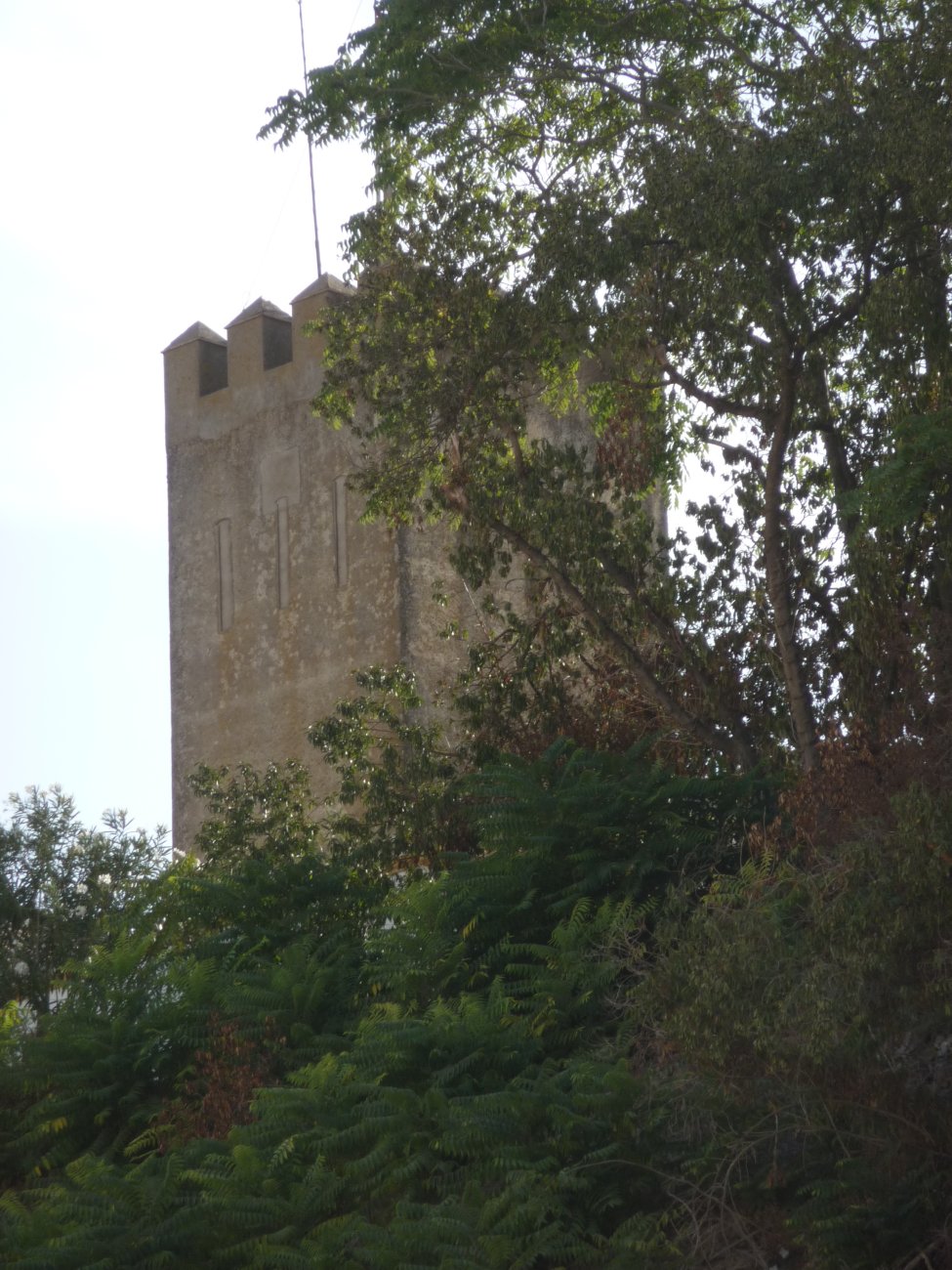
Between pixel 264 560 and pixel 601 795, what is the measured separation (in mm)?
15338

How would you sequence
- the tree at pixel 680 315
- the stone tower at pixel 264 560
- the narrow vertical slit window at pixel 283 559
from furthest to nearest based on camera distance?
the narrow vertical slit window at pixel 283 559
the stone tower at pixel 264 560
the tree at pixel 680 315

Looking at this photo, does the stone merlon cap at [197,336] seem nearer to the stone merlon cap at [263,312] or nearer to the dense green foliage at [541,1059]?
the stone merlon cap at [263,312]

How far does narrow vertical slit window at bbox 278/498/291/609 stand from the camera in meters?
25.8

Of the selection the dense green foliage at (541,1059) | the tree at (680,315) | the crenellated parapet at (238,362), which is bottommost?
the dense green foliage at (541,1059)

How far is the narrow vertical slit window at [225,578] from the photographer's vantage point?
26.7m

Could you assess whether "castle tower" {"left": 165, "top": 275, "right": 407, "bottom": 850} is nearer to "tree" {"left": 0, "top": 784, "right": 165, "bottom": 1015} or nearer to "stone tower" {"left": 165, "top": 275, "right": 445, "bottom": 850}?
"stone tower" {"left": 165, "top": 275, "right": 445, "bottom": 850}

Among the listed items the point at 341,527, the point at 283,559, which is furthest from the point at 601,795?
the point at 283,559

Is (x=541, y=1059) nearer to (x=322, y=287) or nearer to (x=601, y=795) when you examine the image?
(x=601, y=795)

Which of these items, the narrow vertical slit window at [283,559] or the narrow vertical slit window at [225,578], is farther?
the narrow vertical slit window at [225,578]

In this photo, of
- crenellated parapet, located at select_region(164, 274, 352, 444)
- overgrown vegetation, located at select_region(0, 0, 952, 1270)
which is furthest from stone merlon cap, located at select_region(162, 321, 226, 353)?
overgrown vegetation, located at select_region(0, 0, 952, 1270)

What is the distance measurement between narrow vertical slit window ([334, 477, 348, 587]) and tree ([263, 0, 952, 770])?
30.7 ft

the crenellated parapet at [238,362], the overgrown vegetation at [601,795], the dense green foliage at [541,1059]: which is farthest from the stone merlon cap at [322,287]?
the dense green foliage at [541,1059]

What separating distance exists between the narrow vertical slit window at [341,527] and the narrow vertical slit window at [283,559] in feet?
3.72

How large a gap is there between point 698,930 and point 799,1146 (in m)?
1.06
